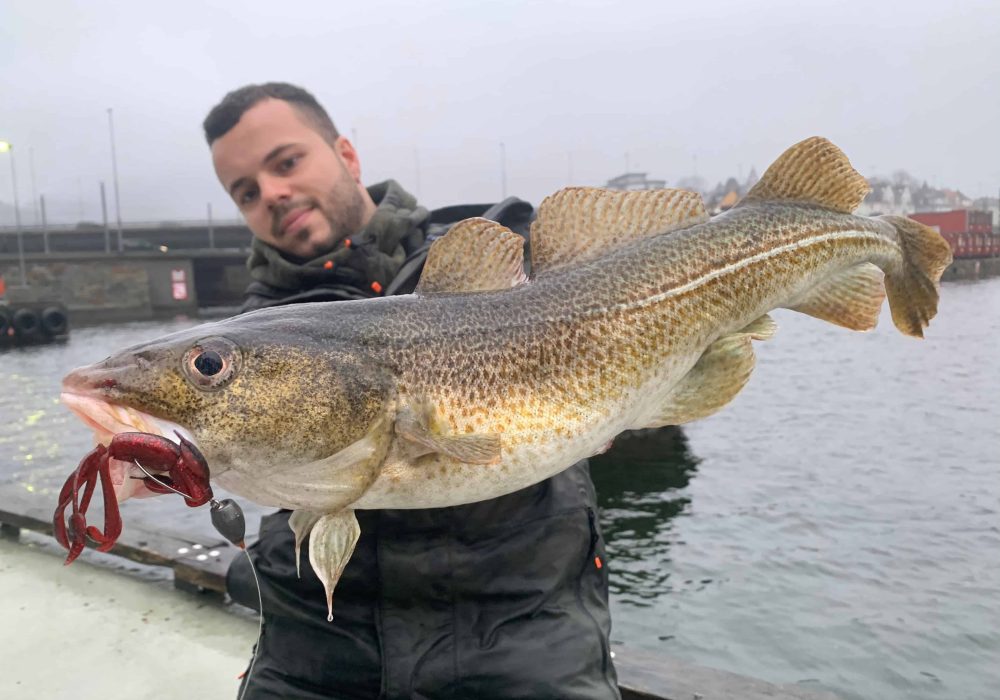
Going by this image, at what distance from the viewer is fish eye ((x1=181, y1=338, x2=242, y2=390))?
2326 mm

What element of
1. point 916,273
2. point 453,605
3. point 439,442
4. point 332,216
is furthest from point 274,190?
point 916,273

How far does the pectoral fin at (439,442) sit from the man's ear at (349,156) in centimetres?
241

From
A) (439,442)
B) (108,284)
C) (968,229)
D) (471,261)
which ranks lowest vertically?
(108,284)

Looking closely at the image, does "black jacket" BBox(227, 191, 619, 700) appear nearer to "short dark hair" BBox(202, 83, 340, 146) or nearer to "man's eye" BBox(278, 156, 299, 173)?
"man's eye" BBox(278, 156, 299, 173)

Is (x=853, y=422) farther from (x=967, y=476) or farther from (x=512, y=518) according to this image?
(x=512, y=518)

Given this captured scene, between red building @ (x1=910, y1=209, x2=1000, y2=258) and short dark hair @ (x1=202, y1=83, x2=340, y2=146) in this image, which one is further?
red building @ (x1=910, y1=209, x2=1000, y2=258)

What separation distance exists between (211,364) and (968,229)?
320 feet

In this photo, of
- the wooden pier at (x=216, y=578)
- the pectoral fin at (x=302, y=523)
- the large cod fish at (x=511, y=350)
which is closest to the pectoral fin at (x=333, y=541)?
A: the large cod fish at (x=511, y=350)

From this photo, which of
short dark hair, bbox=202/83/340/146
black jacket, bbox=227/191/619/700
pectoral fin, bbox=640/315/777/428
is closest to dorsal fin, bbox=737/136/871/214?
pectoral fin, bbox=640/315/777/428

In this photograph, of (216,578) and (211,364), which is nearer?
(211,364)

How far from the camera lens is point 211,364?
7.71ft

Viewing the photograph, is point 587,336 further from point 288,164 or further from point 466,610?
point 288,164

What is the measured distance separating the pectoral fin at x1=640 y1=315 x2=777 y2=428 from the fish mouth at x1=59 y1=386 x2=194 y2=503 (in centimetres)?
176

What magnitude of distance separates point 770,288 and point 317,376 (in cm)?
180
